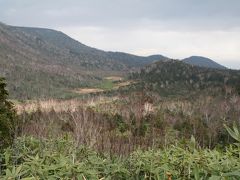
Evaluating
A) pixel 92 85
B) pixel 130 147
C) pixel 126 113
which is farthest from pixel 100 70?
pixel 130 147

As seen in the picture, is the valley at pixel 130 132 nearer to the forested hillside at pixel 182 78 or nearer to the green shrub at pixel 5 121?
the green shrub at pixel 5 121

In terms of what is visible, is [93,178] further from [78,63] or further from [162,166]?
[78,63]

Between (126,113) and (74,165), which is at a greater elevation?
(74,165)

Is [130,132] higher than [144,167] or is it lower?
lower

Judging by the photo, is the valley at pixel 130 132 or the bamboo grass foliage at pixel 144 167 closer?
the bamboo grass foliage at pixel 144 167

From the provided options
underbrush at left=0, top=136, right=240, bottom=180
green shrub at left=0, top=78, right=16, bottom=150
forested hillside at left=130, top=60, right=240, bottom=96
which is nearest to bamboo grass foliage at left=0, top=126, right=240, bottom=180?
underbrush at left=0, top=136, right=240, bottom=180

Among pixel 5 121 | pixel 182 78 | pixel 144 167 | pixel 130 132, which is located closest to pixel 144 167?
pixel 144 167

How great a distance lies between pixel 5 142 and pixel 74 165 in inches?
137

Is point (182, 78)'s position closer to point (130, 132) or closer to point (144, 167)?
point (130, 132)

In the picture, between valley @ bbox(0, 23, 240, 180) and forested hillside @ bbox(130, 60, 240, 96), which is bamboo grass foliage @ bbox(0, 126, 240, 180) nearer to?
valley @ bbox(0, 23, 240, 180)

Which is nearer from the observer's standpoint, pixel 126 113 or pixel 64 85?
pixel 126 113

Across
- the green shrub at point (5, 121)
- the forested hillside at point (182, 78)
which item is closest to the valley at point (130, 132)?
the green shrub at point (5, 121)

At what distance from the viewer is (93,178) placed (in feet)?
13.3

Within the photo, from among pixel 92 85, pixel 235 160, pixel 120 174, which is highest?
pixel 235 160
